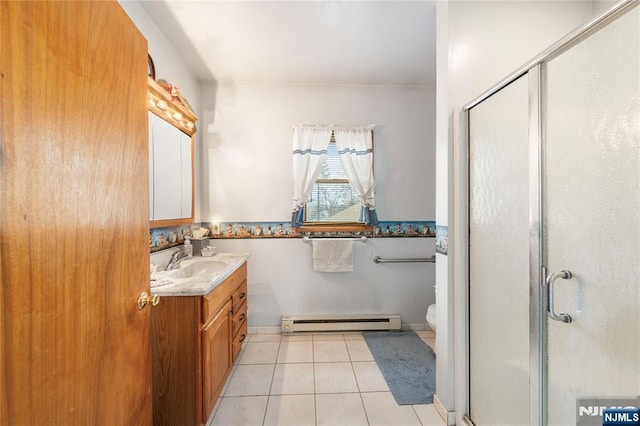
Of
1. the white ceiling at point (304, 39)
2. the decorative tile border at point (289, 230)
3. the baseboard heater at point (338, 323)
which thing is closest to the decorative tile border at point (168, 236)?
the decorative tile border at point (289, 230)

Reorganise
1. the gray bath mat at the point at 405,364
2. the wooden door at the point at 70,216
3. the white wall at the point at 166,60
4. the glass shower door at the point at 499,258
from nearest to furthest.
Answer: the wooden door at the point at 70,216 < the glass shower door at the point at 499,258 < the white wall at the point at 166,60 < the gray bath mat at the point at 405,364

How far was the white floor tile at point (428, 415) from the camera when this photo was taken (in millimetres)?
1674

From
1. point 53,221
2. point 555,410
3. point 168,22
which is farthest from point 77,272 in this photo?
point 168,22

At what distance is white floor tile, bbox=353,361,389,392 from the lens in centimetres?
199

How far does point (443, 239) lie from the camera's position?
1.72 metres

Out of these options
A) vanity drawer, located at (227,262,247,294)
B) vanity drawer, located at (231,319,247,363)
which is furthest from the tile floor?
vanity drawer, located at (227,262,247,294)

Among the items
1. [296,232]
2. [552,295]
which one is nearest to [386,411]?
[552,295]

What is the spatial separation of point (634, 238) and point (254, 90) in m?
2.88

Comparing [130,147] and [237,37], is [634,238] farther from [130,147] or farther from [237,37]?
[237,37]

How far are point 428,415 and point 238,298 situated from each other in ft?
5.12

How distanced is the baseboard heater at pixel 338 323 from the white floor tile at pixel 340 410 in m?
0.93

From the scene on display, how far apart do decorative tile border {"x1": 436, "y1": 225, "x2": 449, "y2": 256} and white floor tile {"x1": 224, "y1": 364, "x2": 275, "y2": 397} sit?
1.52 m

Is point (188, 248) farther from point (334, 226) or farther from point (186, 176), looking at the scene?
point (334, 226)

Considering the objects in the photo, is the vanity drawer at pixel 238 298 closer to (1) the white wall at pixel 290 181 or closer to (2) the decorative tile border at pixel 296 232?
(1) the white wall at pixel 290 181
